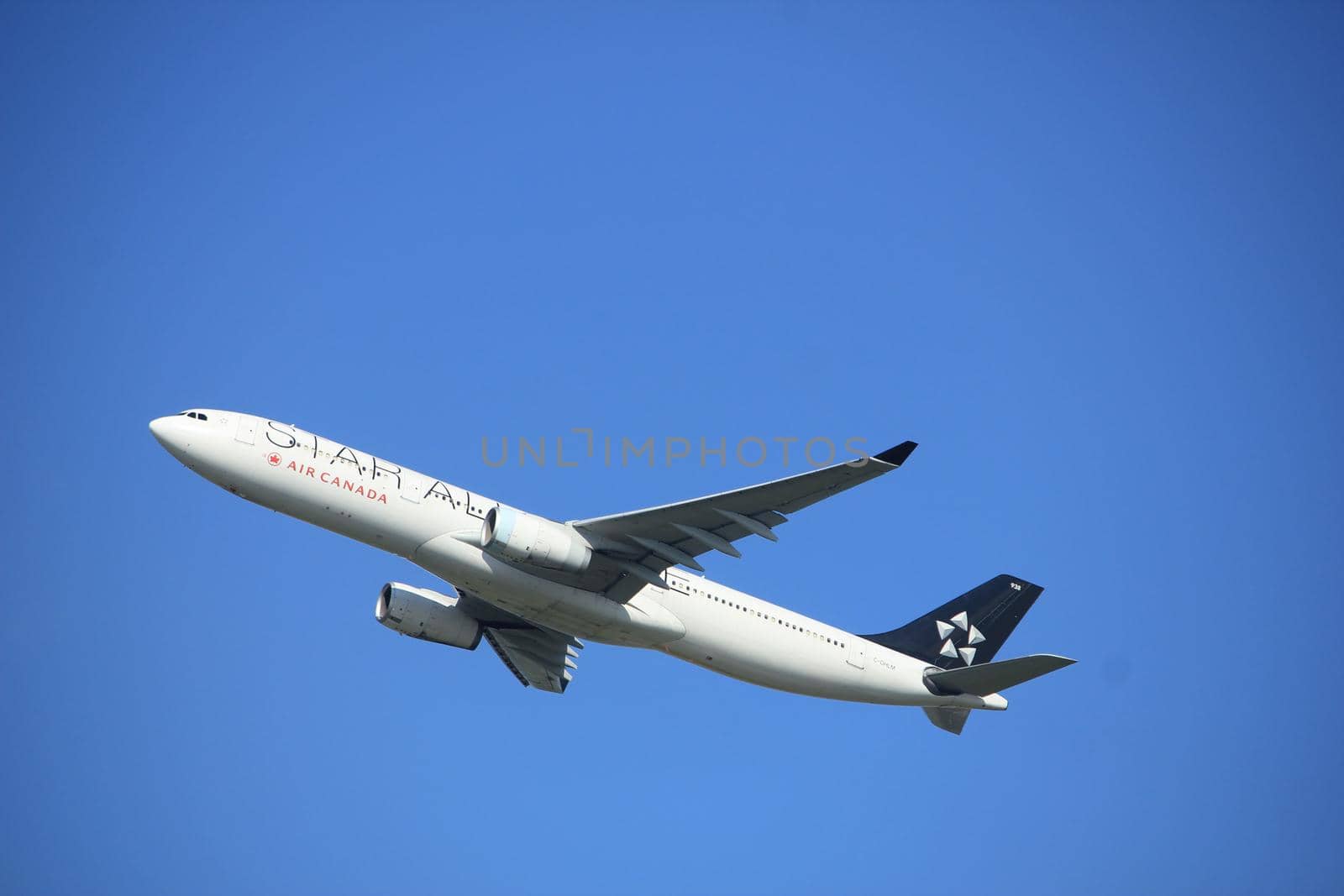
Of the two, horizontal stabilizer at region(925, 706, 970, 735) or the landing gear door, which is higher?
the landing gear door

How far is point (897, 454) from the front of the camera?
26.0 m

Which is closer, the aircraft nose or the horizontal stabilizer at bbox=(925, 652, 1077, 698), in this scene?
the aircraft nose

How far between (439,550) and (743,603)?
8310 mm

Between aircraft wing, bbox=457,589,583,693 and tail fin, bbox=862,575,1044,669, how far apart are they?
942 centimetres

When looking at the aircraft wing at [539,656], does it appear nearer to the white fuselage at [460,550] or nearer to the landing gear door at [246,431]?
the white fuselage at [460,550]

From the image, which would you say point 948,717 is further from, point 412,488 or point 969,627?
point 412,488

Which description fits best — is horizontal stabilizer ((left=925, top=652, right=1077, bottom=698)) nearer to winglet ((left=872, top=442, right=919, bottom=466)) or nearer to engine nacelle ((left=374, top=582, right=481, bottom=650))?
winglet ((left=872, top=442, right=919, bottom=466))

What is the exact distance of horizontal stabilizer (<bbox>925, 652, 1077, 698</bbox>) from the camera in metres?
32.7

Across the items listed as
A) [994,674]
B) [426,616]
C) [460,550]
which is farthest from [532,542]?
[994,674]

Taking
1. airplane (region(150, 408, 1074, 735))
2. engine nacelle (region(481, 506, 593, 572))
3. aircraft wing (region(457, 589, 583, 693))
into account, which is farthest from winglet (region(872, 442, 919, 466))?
aircraft wing (region(457, 589, 583, 693))

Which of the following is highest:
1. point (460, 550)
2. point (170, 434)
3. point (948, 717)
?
point (170, 434)

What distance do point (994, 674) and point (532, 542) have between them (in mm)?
13536

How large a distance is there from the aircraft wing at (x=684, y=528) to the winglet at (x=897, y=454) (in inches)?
51.3

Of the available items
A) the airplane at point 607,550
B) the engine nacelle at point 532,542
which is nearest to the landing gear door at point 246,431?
the airplane at point 607,550
